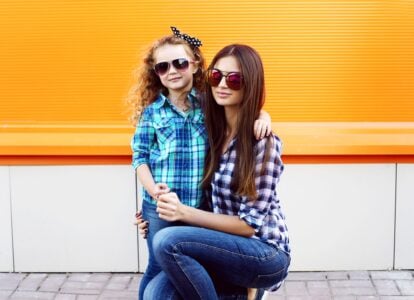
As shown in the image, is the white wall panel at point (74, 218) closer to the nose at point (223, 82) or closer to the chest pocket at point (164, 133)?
the chest pocket at point (164, 133)

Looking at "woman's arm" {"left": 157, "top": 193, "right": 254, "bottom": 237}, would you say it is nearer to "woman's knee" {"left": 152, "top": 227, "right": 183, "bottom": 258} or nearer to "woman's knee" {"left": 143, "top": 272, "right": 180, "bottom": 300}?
"woman's knee" {"left": 152, "top": 227, "right": 183, "bottom": 258}

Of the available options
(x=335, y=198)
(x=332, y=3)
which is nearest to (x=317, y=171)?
(x=335, y=198)

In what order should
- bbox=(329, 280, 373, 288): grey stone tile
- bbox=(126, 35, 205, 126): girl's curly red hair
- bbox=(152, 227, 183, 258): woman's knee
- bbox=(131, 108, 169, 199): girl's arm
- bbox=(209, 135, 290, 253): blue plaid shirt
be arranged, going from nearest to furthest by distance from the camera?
bbox=(152, 227, 183, 258): woman's knee → bbox=(209, 135, 290, 253): blue plaid shirt → bbox=(131, 108, 169, 199): girl's arm → bbox=(126, 35, 205, 126): girl's curly red hair → bbox=(329, 280, 373, 288): grey stone tile

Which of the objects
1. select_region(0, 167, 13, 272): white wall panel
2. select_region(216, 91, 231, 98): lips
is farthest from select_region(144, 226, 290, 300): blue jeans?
select_region(0, 167, 13, 272): white wall panel

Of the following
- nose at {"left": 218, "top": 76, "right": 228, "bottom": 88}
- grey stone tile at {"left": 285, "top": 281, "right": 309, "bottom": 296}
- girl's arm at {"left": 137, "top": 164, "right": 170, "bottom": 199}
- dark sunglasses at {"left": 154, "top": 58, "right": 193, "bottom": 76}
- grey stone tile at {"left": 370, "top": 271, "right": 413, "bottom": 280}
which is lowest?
grey stone tile at {"left": 285, "top": 281, "right": 309, "bottom": 296}

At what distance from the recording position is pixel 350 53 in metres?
4.04

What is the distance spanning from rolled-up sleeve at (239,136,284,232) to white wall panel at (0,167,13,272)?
210 centimetres

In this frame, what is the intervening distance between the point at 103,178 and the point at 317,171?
1405 millimetres

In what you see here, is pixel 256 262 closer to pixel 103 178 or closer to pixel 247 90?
pixel 247 90

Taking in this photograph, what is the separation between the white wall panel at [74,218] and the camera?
3873 mm

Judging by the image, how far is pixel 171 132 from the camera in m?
2.82

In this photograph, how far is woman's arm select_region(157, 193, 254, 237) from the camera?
2.39 meters

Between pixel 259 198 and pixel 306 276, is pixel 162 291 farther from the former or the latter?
pixel 306 276

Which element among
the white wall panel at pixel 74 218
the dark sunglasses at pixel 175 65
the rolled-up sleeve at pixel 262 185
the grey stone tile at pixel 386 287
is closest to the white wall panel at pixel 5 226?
the white wall panel at pixel 74 218
